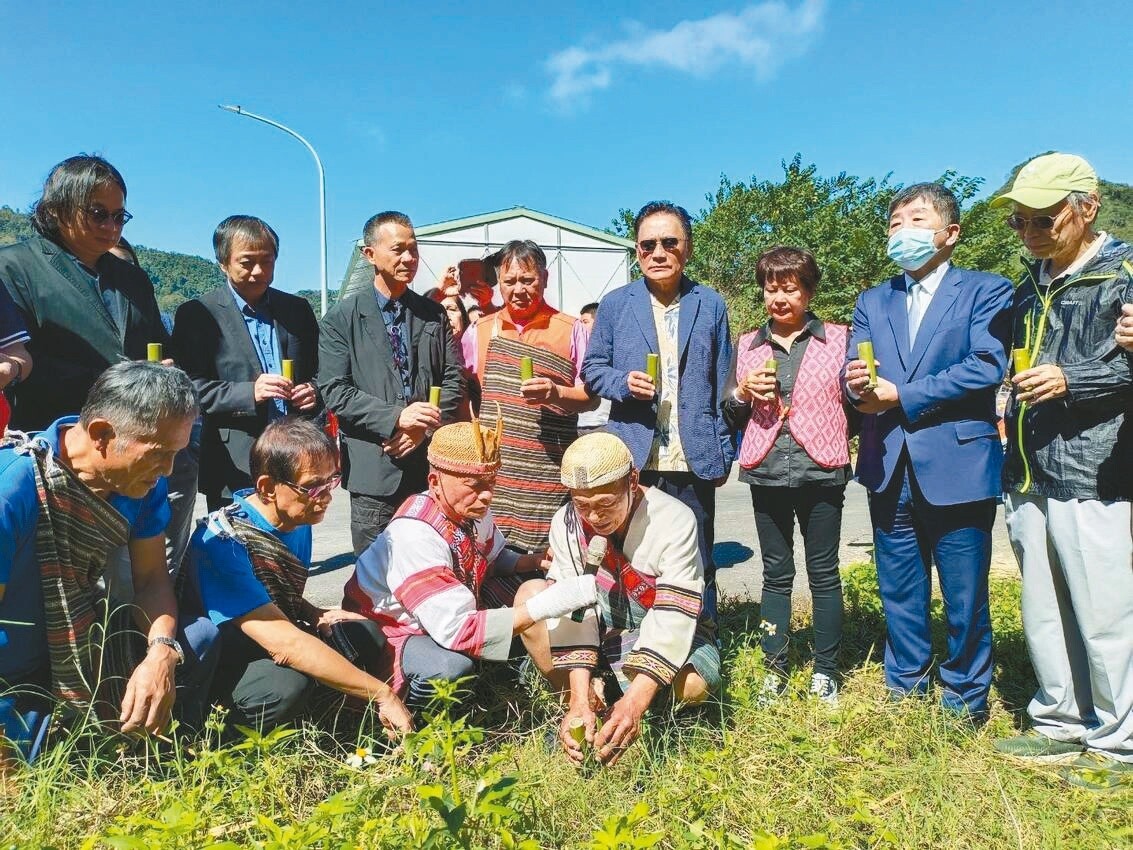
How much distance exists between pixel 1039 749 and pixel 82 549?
3511 mm

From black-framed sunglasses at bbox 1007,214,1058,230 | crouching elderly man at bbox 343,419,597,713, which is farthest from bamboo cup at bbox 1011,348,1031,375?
crouching elderly man at bbox 343,419,597,713

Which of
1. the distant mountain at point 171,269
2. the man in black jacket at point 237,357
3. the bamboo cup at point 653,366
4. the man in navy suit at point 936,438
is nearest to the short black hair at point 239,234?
the man in black jacket at point 237,357

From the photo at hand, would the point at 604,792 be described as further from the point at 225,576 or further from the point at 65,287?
the point at 65,287

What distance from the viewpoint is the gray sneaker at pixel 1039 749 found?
3.01 metres

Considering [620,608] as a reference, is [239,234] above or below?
above

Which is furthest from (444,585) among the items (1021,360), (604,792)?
(1021,360)

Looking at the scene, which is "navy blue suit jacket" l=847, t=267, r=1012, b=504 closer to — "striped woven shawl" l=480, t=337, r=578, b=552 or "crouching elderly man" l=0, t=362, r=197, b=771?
"striped woven shawl" l=480, t=337, r=578, b=552

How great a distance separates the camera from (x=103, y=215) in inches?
131

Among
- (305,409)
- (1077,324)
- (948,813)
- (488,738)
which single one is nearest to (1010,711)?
(948,813)

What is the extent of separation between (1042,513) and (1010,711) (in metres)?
1.02

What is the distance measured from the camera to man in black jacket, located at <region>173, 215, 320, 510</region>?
3.67m

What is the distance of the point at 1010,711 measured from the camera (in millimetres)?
3498

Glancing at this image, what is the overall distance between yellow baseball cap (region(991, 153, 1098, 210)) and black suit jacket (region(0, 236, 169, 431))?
3.68m

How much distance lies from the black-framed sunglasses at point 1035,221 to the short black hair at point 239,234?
332 cm
